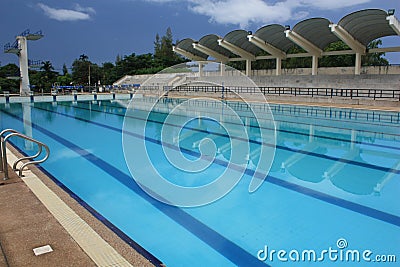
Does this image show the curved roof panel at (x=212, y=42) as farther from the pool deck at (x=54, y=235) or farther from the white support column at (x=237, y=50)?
the pool deck at (x=54, y=235)

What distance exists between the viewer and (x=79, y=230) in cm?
266

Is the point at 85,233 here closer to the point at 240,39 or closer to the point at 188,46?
the point at 240,39

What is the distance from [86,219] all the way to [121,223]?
65 cm

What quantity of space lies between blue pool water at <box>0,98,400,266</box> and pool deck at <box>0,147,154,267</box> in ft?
A: 1.89

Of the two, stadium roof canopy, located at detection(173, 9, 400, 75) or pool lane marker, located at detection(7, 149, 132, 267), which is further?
stadium roof canopy, located at detection(173, 9, 400, 75)

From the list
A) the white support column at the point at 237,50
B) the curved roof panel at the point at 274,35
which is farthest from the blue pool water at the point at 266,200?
the white support column at the point at 237,50

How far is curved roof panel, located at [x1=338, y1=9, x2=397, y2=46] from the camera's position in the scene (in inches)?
623

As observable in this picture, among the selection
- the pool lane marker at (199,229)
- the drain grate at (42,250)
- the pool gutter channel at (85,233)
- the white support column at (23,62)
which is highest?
the white support column at (23,62)

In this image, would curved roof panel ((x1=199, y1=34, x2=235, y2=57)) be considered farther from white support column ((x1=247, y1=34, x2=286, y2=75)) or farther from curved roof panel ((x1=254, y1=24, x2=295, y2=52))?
curved roof panel ((x1=254, y1=24, x2=295, y2=52))

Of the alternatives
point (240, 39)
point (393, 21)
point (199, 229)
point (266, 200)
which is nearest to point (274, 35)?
point (240, 39)

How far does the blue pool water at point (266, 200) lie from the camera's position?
301 cm

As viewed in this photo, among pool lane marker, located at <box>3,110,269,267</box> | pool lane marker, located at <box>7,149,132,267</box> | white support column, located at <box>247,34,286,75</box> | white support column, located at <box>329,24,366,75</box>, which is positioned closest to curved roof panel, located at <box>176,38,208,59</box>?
white support column, located at <box>247,34,286,75</box>

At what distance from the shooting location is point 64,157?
6547mm

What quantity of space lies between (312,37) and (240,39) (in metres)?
5.41
